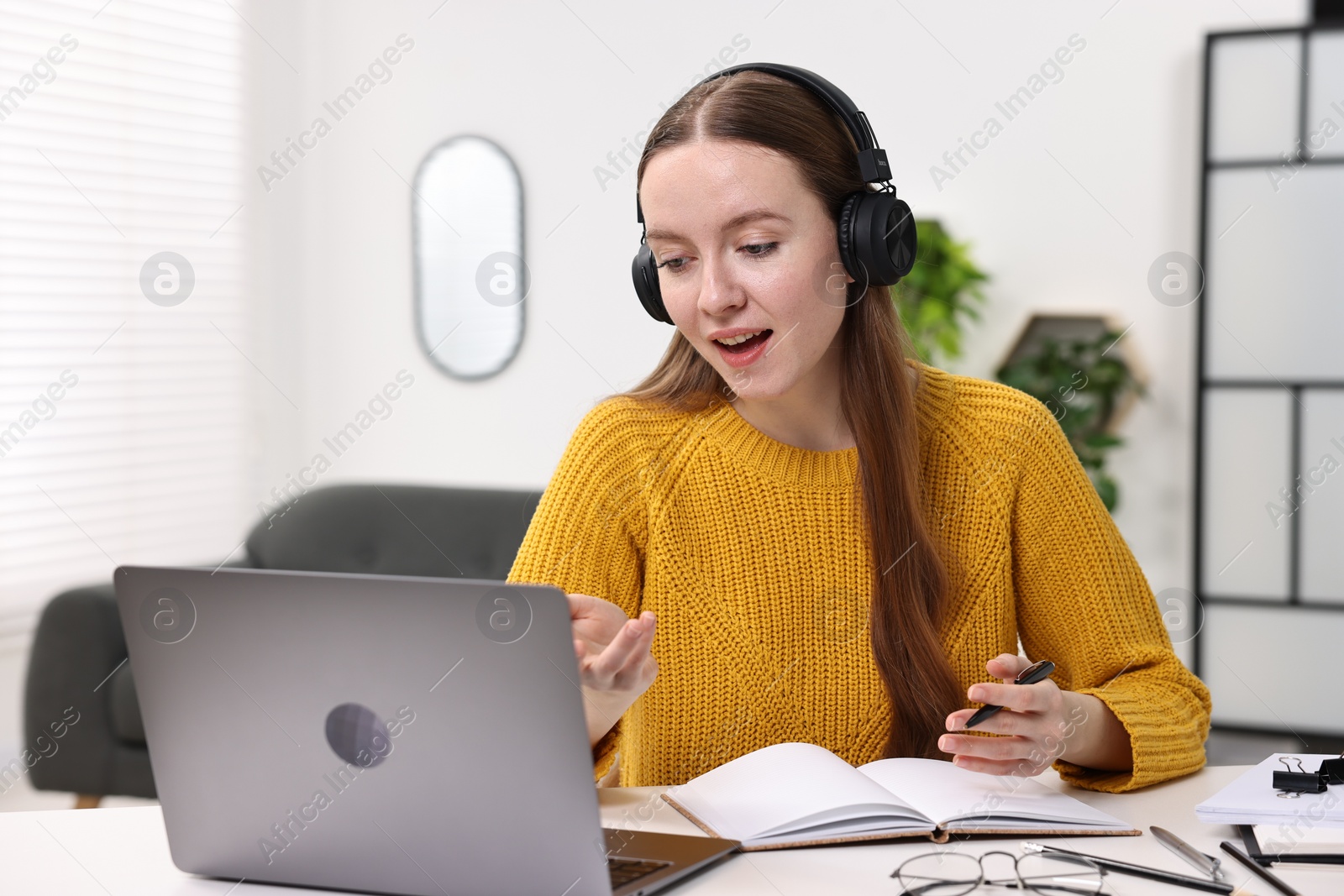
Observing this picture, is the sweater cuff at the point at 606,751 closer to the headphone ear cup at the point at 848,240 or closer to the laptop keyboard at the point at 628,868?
the laptop keyboard at the point at 628,868

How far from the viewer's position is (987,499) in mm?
1374

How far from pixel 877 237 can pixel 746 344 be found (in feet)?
0.58

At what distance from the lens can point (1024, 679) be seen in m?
1.06

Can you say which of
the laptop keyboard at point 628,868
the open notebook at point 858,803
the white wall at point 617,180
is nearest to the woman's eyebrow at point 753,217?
the open notebook at point 858,803

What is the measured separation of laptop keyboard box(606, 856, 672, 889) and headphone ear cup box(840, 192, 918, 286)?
2.14ft

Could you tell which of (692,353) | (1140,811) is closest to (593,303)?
(692,353)

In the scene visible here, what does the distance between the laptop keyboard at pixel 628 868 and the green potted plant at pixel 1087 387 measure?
2753 mm

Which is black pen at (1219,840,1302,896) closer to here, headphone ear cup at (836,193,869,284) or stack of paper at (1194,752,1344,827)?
stack of paper at (1194,752,1344,827)

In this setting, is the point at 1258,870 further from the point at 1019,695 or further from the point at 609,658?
the point at 609,658

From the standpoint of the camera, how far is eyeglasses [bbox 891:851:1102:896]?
2.78 ft

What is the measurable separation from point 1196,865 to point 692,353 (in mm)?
807

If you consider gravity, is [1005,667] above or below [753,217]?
below

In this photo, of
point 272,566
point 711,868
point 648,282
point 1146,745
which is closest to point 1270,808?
point 1146,745

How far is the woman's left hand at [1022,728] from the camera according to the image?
1.00m
